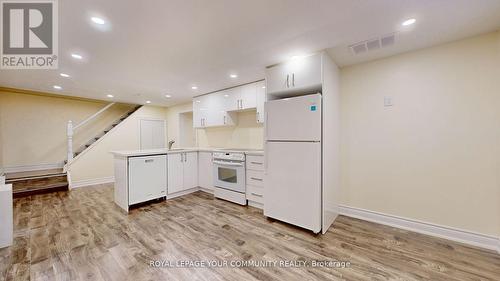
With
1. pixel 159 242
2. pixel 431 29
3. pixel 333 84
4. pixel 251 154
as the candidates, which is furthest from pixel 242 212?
pixel 431 29

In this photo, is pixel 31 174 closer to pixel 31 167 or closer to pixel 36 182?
pixel 36 182

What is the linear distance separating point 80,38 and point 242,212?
311 cm

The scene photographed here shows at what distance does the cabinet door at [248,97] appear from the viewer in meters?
3.58

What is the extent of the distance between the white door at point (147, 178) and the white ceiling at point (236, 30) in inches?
62.6

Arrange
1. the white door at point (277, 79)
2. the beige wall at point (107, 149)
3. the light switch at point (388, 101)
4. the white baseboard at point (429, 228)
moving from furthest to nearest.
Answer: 1. the beige wall at point (107, 149)
2. the white door at point (277, 79)
3. the light switch at point (388, 101)
4. the white baseboard at point (429, 228)

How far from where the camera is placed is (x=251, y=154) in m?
3.15

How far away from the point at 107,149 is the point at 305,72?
5.79 metres

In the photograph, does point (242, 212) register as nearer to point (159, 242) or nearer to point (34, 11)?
point (159, 242)

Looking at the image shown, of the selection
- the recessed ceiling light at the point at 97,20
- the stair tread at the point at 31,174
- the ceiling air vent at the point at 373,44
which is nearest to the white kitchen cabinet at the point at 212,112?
the recessed ceiling light at the point at 97,20

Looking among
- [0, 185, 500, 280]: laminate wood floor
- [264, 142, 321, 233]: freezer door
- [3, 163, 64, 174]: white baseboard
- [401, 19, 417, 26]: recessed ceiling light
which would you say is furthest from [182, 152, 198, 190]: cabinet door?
[3, 163, 64, 174]: white baseboard

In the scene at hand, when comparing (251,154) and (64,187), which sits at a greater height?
(251,154)

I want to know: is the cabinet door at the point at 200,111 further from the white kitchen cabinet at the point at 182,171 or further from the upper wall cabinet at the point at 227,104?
the white kitchen cabinet at the point at 182,171

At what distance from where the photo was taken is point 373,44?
218cm

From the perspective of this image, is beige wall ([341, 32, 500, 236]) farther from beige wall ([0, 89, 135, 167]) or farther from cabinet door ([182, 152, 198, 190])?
beige wall ([0, 89, 135, 167])
